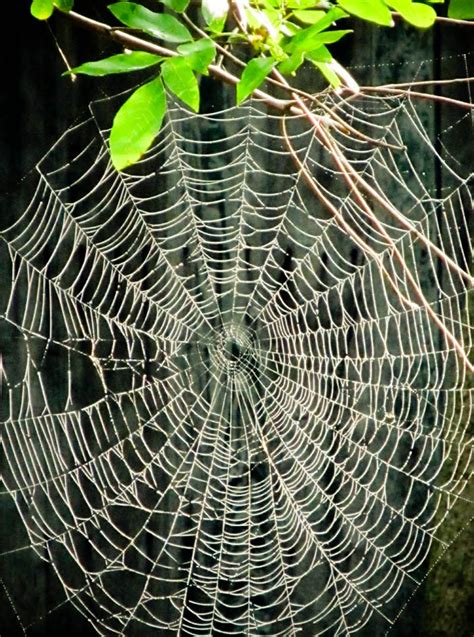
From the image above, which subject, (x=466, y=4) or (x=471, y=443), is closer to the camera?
(x=466, y=4)

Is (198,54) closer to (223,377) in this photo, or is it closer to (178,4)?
(178,4)

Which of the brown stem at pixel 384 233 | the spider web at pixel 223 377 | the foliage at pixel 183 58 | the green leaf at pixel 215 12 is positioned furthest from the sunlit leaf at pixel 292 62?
the spider web at pixel 223 377

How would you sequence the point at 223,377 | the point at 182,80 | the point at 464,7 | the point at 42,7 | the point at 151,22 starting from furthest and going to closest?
the point at 223,377 → the point at 42,7 → the point at 464,7 → the point at 151,22 → the point at 182,80

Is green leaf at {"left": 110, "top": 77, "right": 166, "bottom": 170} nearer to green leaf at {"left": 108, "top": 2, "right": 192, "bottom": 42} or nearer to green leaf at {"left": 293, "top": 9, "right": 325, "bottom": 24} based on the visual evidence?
green leaf at {"left": 108, "top": 2, "right": 192, "bottom": 42}

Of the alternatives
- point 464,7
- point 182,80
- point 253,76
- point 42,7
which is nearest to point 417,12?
point 464,7

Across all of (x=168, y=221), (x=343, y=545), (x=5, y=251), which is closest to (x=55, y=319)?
(x=5, y=251)

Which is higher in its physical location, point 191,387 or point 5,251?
point 5,251

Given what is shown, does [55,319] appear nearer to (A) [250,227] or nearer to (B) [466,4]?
(A) [250,227]
